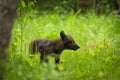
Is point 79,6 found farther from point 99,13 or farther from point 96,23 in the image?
point 96,23

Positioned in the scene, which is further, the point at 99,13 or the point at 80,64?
the point at 99,13

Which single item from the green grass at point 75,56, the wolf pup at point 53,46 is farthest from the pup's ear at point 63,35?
the green grass at point 75,56

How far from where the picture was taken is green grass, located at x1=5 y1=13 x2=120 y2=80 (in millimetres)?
Answer: 7102

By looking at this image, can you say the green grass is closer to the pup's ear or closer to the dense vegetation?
the dense vegetation

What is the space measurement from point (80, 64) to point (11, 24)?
11.4ft

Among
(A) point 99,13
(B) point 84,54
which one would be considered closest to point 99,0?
(A) point 99,13

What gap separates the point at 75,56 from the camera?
955 centimetres

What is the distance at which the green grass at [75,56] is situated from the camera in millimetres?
7102

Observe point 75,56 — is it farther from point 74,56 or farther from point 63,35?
point 63,35

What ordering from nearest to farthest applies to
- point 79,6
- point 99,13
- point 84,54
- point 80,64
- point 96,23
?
point 80,64 → point 84,54 → point 96,23 → point 99,13 → point 79,6

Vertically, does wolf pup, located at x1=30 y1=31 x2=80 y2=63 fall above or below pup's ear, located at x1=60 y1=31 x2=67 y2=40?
below

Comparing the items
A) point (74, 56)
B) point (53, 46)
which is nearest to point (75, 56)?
point (74, 56)

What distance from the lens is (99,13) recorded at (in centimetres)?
1717

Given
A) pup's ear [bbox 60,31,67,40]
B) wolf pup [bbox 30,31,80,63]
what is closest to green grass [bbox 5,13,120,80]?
wolf pup [bbox 30,31,80,63]
